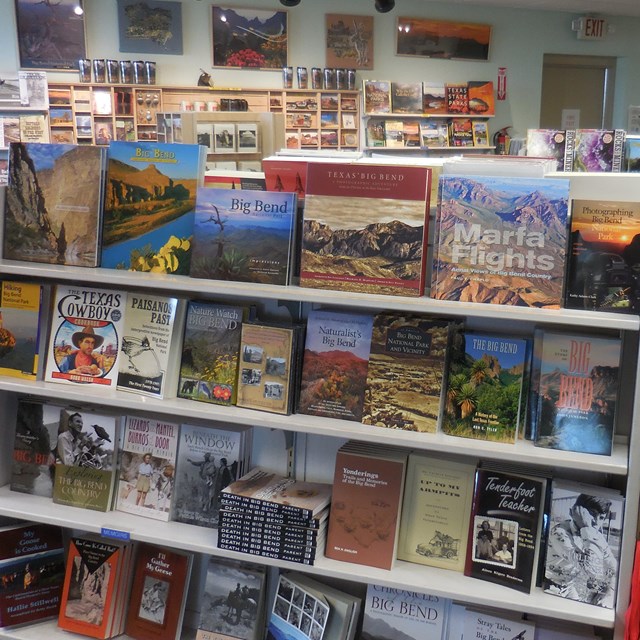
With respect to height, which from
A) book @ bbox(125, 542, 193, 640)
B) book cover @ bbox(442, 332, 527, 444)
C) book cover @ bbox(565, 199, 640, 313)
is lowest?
book @ bbox(125, 542, 193, 640)

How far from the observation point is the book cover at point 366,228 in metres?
1.93

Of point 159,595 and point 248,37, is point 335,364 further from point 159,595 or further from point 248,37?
point 248,37

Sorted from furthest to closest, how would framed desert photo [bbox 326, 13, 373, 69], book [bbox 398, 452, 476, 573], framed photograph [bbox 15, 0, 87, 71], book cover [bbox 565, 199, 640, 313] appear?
framed desert photo [bbox 326, 13, 373, 69] → framed photograph [bbox 15, 0, 87, 71] → book [bbox 398, 452, 476, 573] → book cover [bbox 565, 199, 640, 313]

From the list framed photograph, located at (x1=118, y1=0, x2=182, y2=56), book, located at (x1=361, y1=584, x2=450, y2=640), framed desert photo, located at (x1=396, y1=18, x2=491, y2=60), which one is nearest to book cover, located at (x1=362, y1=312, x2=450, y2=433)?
book, located at (x1=361, y1=584, x2=450, y2=640)

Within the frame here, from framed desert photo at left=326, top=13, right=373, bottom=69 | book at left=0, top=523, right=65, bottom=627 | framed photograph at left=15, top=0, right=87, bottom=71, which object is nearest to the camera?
book at left=0, top=523, right=65, bottom=627

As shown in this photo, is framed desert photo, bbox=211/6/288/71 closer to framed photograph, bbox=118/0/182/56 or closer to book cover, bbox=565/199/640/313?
framed photograph, bbox=118/0/182/56

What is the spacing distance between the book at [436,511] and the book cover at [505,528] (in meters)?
0.03

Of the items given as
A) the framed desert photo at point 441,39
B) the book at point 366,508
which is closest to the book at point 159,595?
the book at point 366,508

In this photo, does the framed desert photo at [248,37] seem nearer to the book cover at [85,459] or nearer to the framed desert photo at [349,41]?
the framed desert photo at [349,41]

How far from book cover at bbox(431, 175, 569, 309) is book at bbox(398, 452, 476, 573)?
1.57 ft

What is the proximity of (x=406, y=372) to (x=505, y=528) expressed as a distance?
474 millimetres

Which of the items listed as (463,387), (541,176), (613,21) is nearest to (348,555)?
(463,387)

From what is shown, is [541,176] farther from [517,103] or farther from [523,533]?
[517,103]

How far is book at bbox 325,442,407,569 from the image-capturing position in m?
2.03
